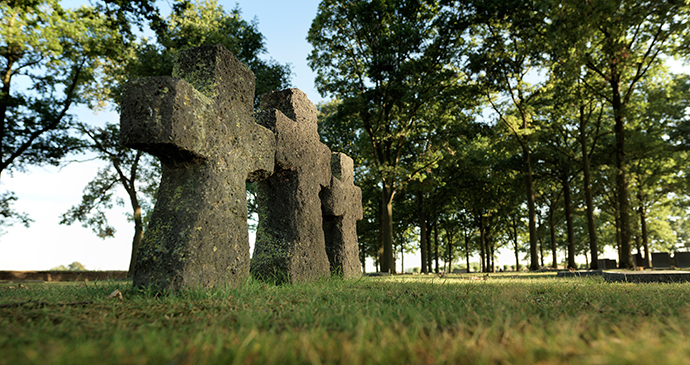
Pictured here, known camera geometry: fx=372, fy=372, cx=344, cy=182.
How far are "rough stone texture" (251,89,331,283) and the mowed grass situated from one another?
89.0 inches

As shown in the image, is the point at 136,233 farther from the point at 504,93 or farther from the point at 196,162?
the point at 504,93

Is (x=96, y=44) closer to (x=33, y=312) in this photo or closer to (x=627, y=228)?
(x=33, y=312)

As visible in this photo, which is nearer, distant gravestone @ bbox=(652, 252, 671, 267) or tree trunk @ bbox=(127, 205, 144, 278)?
tree trunk @ bbox=(127, 205, 144, 278)

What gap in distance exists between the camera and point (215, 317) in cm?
278

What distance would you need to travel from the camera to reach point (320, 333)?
2.19 meters

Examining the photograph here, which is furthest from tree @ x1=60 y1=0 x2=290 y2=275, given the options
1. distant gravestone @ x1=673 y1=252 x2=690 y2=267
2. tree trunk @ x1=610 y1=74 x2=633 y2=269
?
distant gravestone @ x1=673 y1=252 x2=690 y2=267

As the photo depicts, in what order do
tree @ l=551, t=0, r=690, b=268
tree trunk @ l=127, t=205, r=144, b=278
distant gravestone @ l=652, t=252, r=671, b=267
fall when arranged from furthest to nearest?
distant gravestone @ l=652, t=252, r=671, b=267 → tree trunk @ l=127, t=205, r=144, b=278 → tree @ l=551, t=0, r=690, b=268

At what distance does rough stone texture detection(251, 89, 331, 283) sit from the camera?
6.07m

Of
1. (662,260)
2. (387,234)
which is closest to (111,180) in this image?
(387,234)

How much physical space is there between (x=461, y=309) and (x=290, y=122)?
15.2ft

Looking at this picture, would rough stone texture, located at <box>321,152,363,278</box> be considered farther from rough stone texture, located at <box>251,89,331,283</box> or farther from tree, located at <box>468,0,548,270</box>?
tree, located at <box>468,0,548,270</box>

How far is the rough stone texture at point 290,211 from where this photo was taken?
607 cm

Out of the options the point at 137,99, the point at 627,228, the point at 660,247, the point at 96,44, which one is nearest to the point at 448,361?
the point at 137,99

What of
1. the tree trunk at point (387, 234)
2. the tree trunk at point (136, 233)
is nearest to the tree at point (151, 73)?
the tree trunk at point (136, 233)
